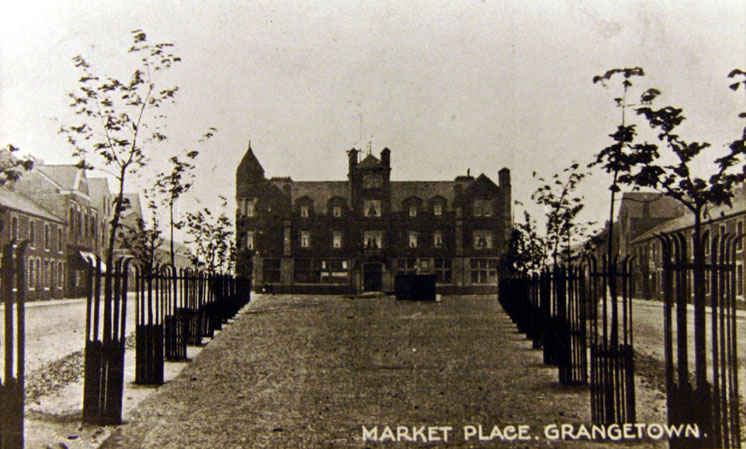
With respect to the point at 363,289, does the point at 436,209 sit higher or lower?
higher

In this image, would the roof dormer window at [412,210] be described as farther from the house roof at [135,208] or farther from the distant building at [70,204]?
the house roof at [135,208]

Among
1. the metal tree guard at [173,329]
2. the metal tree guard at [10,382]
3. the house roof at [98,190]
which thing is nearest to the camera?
the metal tree guard at [10,382]

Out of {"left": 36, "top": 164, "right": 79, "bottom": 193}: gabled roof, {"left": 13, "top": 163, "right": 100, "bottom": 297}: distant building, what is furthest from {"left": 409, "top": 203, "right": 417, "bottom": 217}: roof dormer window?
{"left": 36, "top": 164, "right": 79, "bottom": 193}: gabled roof

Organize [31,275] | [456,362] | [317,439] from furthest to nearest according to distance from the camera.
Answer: [31,275] → [456,362] → [317,439]

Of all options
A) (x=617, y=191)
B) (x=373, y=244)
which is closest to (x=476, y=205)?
(x=373, y=244)

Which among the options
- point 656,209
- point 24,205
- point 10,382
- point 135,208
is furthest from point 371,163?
point 10,382

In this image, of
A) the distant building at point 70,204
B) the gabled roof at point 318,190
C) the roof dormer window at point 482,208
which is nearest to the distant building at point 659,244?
the roof dormer window at point 482,208

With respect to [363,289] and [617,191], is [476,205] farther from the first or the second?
[617,191]
